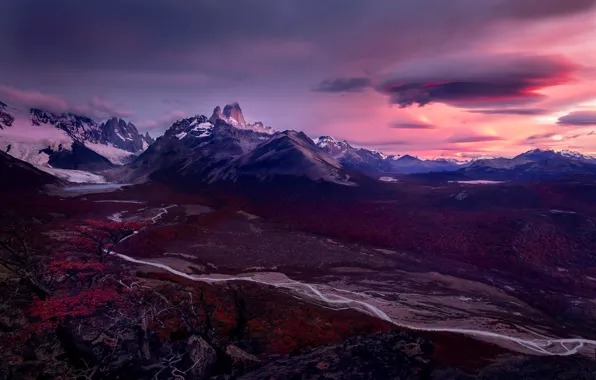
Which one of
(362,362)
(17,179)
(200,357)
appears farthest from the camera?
(17,179)

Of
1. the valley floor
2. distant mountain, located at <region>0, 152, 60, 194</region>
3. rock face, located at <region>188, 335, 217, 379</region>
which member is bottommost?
the valley floor

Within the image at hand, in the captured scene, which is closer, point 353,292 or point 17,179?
point 353,292

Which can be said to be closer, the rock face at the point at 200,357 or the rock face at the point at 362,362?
the rock face at the point at 362,362

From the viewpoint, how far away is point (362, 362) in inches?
867

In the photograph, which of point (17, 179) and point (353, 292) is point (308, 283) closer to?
point (353, 292)

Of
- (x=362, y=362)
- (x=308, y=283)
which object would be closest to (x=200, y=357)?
(x=362, y=362)

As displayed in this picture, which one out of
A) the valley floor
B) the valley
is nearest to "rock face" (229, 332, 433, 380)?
the valley

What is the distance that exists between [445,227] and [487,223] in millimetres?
10703

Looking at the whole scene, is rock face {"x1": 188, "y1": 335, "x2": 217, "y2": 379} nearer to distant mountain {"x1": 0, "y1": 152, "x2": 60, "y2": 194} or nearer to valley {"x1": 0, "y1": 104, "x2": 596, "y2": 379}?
valley {"x1": 0, "y1": 104, "x2": 596, "y2": 379}

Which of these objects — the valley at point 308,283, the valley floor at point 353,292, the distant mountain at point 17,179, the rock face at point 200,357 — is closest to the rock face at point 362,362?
the valley at point 308,283

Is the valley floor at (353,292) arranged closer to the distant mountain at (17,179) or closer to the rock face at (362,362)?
the rock face at (362,362)

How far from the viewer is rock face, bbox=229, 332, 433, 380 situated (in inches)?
834

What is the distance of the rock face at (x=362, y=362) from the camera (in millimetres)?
21172

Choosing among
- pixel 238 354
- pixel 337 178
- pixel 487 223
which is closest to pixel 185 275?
pixel 238 354
